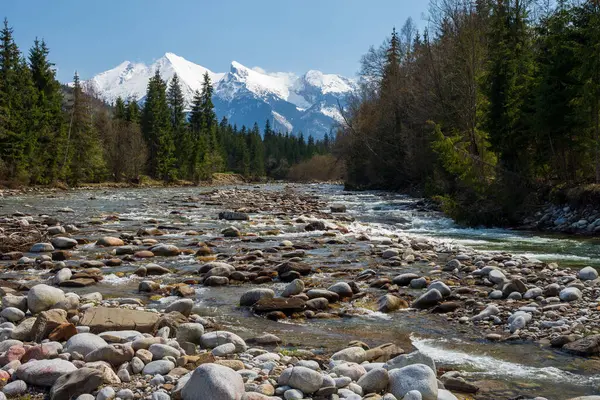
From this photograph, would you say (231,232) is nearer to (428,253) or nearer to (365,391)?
(428,253)

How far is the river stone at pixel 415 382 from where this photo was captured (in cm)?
362

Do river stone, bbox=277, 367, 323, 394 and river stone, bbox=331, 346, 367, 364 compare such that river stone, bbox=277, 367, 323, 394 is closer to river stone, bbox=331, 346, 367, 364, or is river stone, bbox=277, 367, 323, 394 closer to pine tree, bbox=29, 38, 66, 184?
river stone, bbox=331, 346, 367, 364

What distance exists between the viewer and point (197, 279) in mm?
8719

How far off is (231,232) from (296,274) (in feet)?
20.4

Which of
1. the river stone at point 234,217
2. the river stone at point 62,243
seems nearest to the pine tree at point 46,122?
the river stone at point 234,217

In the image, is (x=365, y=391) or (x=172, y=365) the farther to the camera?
(x=172, y=365)

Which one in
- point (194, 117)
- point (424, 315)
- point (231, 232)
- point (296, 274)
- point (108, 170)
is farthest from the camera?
point (194, 117)

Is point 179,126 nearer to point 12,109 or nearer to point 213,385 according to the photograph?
point 12,109

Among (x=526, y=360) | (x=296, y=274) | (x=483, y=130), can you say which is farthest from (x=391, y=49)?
(x=526, y=360)

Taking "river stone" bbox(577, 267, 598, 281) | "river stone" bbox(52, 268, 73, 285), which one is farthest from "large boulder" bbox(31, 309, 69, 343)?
"river stone" bbox(577, 267, 598, 281)

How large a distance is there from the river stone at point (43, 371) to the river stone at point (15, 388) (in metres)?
→ 0.08

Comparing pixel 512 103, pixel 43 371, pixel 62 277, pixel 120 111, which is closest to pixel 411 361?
pixel 43 371

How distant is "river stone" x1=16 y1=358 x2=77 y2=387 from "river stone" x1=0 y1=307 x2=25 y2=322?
2132 mm

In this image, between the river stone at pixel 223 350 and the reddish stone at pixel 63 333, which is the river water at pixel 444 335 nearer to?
the river stone at pixel 223 350
